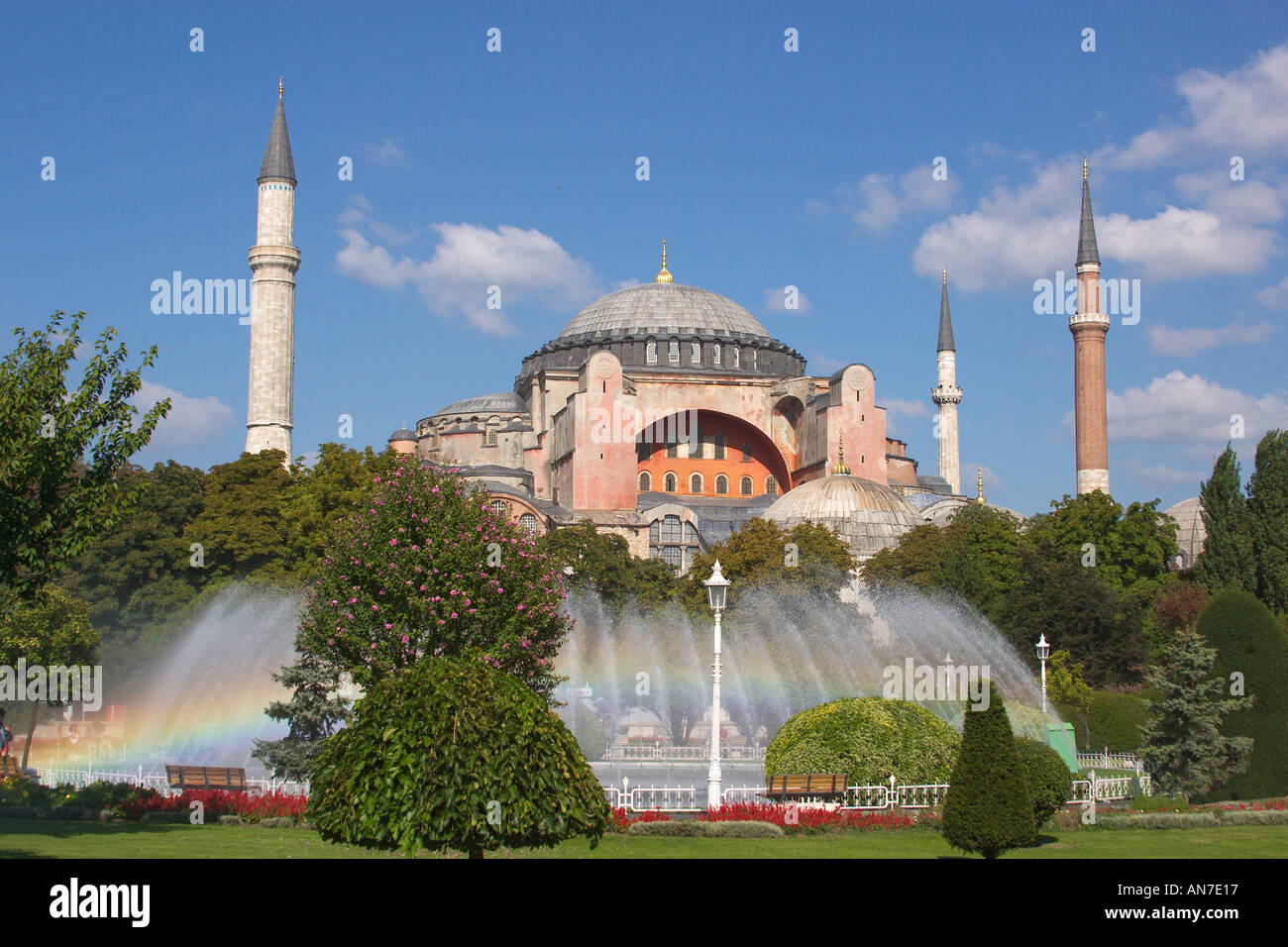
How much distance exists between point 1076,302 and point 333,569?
44.5 metres

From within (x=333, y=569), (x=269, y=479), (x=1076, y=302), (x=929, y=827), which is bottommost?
(x=929, y=827)

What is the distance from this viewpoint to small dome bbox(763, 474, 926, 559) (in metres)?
50.1

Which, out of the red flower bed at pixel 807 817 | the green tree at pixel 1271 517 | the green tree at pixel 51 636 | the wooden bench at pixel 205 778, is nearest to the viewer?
the red flower bed at pixel 807 817

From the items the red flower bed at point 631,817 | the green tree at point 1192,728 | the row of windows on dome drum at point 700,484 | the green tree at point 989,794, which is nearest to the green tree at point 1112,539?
the row of windows on dome drum at point 700,484

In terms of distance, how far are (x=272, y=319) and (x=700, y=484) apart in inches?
899

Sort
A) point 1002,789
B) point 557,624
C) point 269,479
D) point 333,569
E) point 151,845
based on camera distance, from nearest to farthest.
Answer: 1. point 1002,789
2. point 151,845
3. point 333,569
4. point 557,624
5. point 269,479

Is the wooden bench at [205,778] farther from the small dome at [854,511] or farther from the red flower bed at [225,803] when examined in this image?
the small dome at [854,511]

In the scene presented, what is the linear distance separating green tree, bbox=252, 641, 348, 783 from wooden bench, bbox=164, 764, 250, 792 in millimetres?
585

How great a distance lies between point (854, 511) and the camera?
5144cm

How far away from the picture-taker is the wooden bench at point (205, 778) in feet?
62.8

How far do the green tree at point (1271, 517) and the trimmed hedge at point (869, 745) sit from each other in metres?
24.0
